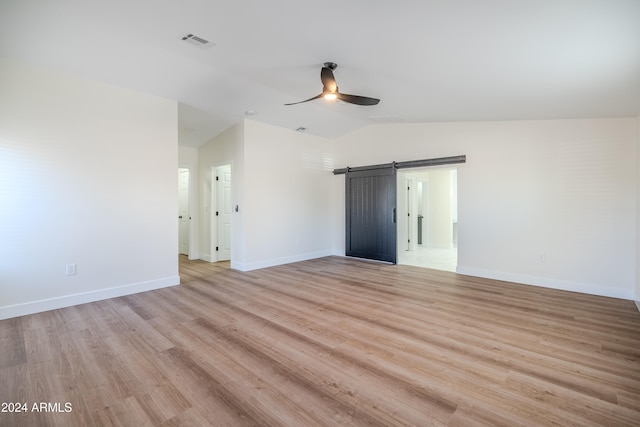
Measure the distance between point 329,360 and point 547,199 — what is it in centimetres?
414

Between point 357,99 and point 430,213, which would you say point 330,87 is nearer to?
point 357,99

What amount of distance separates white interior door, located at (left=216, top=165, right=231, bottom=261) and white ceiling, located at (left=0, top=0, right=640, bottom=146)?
87.6 inches

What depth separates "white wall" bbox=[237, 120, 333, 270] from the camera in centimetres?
545

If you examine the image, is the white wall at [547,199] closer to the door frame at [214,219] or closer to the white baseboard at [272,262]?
the white baseboard at [272,262]

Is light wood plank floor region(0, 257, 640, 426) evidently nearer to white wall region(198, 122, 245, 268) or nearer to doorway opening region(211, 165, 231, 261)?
white wall region(198, 122, 245, 268)

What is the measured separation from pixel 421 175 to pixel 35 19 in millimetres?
7838

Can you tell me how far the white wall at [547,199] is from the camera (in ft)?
12.4

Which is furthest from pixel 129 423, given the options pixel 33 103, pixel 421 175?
pixel 421 175

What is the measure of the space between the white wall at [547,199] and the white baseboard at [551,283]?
0.01 m

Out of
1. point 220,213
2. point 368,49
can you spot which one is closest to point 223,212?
point 220,213

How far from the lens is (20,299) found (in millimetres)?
3221

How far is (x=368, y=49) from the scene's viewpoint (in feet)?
8.95

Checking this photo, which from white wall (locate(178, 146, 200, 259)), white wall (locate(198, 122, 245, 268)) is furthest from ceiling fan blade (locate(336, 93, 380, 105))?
white wall (locate(178, 146, 200, 259))

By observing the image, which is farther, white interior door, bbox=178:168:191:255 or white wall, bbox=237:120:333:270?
white interior door, bbox=178:168:191:255
